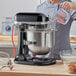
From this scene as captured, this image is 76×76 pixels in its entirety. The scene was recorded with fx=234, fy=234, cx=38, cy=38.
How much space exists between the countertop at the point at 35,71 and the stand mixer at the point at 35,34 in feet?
0.19

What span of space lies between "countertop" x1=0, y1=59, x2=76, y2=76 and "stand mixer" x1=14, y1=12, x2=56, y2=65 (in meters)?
0.06

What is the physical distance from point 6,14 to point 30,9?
0.31 meters

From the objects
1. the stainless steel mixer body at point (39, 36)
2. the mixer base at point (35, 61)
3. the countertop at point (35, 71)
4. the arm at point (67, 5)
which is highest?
the arm at point (67, 5)

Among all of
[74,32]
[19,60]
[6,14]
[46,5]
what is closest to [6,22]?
[6,14]

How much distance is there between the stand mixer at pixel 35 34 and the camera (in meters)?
1.30

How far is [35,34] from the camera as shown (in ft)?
4.30

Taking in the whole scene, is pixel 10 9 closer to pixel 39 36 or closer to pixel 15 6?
pixel 15 6

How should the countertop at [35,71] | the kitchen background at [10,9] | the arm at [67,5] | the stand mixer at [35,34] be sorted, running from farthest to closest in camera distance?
the kitchen background at [10,9]
the arm at [67,5]
the stand mixer at [35,34]
the countertop at [35,71]

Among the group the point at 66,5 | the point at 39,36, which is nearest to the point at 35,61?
the point at 39,36

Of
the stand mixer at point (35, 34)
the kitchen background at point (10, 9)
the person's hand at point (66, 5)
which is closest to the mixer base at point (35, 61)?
the stand mixer at point (35, 34)

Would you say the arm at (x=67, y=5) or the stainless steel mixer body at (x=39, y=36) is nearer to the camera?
the stainless steel mixer body at (x=39, y=36)

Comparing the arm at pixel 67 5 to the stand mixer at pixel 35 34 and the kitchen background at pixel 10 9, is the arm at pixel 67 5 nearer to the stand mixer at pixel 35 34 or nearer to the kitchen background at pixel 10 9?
the stand mixer at pixel 35 34

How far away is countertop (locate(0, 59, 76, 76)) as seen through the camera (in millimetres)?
1148

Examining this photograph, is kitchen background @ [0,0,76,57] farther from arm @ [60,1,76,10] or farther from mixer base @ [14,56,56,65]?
mixer base @ [14,56,56,65]
